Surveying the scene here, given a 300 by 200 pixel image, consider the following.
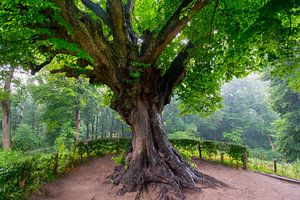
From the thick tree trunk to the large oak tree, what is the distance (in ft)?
0.09

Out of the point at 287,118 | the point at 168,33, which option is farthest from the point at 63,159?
the point at 287,118

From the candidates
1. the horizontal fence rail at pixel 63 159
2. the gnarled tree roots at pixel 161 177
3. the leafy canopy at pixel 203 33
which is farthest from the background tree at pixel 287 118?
the gnarled tree roots at pixel 161 177

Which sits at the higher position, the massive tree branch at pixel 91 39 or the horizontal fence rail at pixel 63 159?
the massive tree branch at pixel 91 39

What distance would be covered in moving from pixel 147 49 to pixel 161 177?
13.0 ft

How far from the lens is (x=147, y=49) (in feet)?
18.0

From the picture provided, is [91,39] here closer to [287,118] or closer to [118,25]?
[118,25]

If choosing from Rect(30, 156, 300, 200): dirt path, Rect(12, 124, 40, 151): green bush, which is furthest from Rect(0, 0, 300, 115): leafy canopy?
Rect(12, 124, 40, 151): green bush

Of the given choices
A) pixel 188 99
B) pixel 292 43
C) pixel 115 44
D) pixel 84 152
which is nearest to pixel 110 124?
pixel 84 152

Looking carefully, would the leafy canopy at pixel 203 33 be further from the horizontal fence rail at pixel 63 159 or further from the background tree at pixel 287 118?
the background tree at pixel 287 118

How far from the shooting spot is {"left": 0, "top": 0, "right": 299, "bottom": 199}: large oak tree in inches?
166

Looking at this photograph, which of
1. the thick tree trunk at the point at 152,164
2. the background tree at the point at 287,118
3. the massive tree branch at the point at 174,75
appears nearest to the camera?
the thick tree trunk at the point at 152,164

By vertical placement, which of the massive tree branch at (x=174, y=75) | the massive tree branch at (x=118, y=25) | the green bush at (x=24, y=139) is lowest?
the green bush at (x=24, y=139)

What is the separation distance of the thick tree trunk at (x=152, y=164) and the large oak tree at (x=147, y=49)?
0.03 meters

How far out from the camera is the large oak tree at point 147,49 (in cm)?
421
